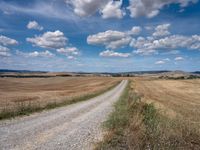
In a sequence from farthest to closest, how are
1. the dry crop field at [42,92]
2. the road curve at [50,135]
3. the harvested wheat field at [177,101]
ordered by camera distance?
the dry crop field at [42,92] < the harvested wheat field at [177,101] < the road curve at [50,135]

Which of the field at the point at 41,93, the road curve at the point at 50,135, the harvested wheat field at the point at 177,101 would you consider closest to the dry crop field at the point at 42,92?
the field at the point at 41,93

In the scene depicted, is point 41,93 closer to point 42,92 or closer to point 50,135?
point 42,92

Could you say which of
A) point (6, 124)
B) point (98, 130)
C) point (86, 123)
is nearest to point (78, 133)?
point (98, 130)

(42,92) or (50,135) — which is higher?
(50,135)

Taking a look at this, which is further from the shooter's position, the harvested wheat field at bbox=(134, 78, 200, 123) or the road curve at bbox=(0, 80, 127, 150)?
the harvested wheat field at bbox=(134, 78, 200, 123)

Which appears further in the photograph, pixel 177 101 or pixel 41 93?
pixel 41 93

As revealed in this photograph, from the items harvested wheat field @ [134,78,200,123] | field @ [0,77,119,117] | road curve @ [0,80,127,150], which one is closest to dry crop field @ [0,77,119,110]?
field @ [0,77,119,117]

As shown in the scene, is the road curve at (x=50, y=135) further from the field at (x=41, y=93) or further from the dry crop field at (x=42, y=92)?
the dry crop field at (x=42, y=92)

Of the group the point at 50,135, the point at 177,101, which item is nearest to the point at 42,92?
the point at 177,101

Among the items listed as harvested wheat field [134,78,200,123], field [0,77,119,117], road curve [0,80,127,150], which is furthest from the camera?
field [0,77,119,117]

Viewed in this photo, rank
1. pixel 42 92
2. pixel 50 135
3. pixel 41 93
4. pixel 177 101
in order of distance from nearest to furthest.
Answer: pixel 50 135 → pixel 177 101 → pixel 41 93 → pixel 42 92

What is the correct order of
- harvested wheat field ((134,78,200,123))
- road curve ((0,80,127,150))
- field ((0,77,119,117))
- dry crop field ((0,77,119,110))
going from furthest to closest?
dry crop field ((0,77,119,110)) → field ((0,77,119,117)) → harvested wheat field ((134,78,200,123)) → road curve ((0,80,127,150))

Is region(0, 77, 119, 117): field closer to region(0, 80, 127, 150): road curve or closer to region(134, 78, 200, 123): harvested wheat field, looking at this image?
region(0, 80, 127, 150): road curve

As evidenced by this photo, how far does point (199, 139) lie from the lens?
9367 millimetres
